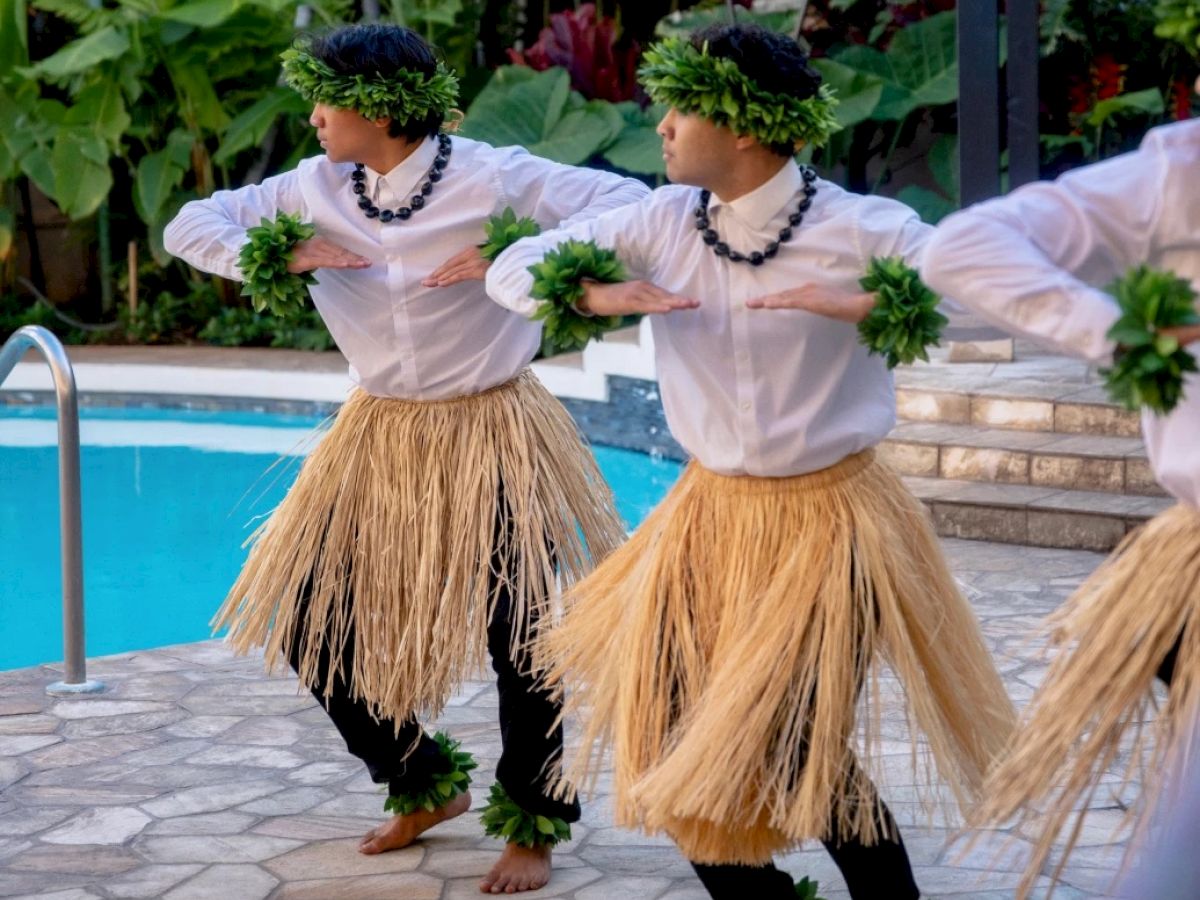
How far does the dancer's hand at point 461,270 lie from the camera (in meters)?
2.81

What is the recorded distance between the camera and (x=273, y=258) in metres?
2.91

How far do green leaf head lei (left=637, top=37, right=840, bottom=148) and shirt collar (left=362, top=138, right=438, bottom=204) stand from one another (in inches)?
25.2

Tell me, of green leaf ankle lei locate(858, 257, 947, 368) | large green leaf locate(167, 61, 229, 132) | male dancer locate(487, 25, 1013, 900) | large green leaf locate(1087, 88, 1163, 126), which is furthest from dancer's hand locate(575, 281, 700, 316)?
large green leaf locate(167, 61, 229, 132)

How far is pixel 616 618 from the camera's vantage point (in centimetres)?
254

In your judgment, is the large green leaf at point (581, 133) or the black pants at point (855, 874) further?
the large green leaf at point (581, 133)

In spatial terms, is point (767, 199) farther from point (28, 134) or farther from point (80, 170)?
point (28, 134)

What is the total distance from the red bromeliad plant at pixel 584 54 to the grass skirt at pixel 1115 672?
6949 millimetres

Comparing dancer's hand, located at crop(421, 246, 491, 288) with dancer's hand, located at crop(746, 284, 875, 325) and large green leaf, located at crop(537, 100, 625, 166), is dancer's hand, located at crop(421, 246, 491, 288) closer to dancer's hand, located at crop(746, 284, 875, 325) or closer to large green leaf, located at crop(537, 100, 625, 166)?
dancer's hand, located at crop(746, 284, 875, 325)

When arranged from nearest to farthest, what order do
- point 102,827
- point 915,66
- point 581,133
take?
point 102,827 → point 915,66 → point 581,133

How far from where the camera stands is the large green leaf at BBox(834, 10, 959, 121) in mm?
8031

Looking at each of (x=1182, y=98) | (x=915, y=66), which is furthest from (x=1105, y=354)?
(x=915, y=66)

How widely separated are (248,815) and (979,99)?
3.46m

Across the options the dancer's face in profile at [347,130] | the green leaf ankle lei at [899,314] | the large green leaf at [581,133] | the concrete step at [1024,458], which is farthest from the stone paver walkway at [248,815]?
the large green leaf at [581,133]

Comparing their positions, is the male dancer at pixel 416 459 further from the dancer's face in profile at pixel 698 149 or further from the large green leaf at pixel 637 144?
the large green leaf at pixel 637 144
